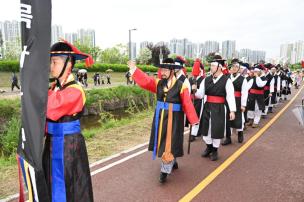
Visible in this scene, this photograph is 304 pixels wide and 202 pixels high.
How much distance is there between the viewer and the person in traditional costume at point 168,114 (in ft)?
15.4

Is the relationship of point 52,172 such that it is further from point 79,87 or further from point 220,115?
point 220,115

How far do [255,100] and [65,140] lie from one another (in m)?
8.26

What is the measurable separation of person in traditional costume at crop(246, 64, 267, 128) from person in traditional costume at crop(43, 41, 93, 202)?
307 inches

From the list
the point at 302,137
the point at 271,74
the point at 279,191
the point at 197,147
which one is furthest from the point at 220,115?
the point at 271,74

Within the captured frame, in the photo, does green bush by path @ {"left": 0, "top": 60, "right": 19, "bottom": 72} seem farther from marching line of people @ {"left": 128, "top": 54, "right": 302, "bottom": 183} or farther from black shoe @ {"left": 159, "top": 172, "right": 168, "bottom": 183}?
black shoe @ {"left": 159, "top": 172, "right": 168, "bottom": 183}

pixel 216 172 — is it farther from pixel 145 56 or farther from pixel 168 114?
pixel 145 56

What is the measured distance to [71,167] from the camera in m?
2.83

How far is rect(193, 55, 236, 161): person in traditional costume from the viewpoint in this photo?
5.84 meters

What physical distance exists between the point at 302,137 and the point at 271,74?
160 inches

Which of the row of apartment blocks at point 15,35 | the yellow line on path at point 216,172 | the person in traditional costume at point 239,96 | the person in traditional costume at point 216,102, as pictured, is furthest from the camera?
the row of apartment blocks at point 15,35

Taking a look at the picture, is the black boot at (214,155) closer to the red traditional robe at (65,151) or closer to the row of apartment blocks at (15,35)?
the red traditional robe at (65,151)

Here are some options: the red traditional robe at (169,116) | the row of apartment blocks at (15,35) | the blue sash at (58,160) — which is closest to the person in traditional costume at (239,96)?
the red traditional robe at (169,116)

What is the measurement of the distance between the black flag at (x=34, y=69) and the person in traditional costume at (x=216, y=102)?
14.0 feet

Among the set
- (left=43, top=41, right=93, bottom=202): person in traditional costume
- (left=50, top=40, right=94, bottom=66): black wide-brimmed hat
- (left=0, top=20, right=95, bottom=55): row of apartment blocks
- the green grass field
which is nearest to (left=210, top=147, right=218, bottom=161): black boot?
(left=43, top=41, right=93, bottom=202): person in traditional costume
